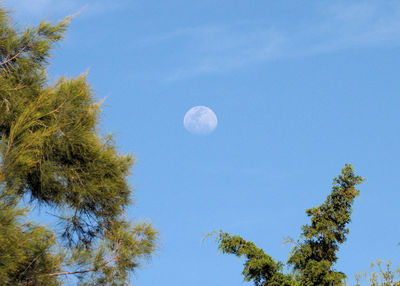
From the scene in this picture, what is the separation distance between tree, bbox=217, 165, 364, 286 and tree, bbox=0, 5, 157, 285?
284cm

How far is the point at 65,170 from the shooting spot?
11.6m

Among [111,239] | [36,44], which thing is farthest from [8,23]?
[111,239]

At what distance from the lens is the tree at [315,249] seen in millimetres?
12594

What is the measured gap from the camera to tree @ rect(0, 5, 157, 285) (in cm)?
977

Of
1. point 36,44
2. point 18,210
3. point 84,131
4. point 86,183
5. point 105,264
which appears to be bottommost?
point 18,210

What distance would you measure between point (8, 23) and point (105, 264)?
5.37 meters

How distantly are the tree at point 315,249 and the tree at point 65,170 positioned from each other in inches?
112

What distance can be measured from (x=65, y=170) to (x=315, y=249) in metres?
5.84

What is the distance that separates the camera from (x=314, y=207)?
13.3 metres

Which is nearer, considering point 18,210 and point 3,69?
point 18,210

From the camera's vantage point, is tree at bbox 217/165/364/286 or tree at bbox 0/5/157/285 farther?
tree at bbox 217/165/364/286

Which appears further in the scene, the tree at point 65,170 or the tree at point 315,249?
the tree at point 315,249

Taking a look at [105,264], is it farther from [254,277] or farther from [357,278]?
[357,278]

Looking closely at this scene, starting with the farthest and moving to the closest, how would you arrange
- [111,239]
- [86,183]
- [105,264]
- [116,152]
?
[116,152] → [86,183] → [111,239] → [105,264]
